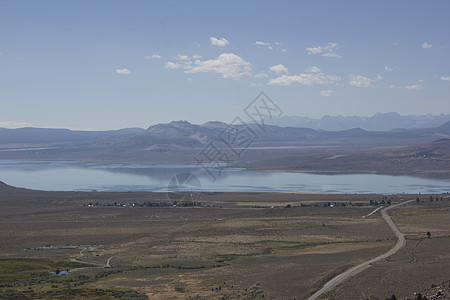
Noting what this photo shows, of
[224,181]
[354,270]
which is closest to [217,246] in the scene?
[354,270]

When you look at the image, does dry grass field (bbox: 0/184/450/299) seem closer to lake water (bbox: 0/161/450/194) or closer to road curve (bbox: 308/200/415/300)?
road curve (bbox: 308/200/415/300)

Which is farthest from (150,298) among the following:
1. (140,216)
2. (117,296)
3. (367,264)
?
(140,216)

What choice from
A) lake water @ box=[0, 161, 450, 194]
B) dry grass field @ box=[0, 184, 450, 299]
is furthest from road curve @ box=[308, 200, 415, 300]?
lake water @ box=[0, 161, 450, 194]

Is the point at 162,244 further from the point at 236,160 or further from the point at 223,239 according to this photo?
the point at 236,160

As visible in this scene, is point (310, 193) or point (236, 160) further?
point (236, 160)

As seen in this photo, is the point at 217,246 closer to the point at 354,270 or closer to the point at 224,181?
the point at 354,270
